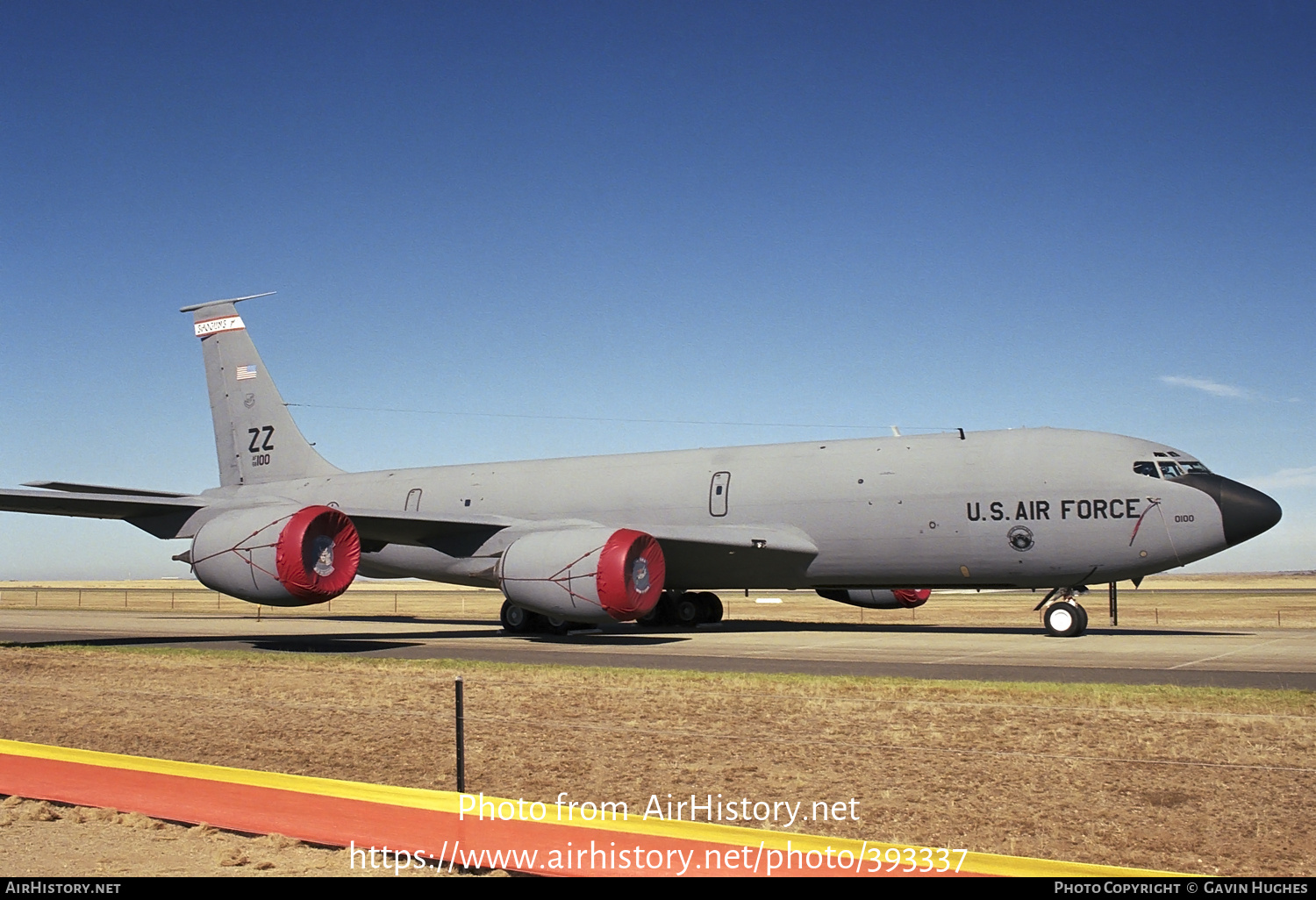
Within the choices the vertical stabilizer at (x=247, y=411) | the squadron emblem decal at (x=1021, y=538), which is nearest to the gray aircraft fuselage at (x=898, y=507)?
the squadron emblem decal at (x=1021, y=538)

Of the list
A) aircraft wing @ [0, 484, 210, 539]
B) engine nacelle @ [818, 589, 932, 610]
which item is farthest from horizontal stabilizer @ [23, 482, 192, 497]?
engine nacelle @ [818, 589, 932, 610]

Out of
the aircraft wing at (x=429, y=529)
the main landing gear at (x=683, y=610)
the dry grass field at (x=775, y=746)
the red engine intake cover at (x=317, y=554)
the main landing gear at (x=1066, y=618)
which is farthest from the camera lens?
the main landing gear at (x=683, y=610)

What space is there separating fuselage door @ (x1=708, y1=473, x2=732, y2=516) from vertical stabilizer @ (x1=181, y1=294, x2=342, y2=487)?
44.7ft

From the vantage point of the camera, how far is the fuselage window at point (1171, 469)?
22203 mm

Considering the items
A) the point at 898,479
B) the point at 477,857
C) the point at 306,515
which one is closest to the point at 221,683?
the point at 306,515

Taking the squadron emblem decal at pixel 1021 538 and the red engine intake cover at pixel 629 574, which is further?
the squadron emblem decal at pixel 1021 538

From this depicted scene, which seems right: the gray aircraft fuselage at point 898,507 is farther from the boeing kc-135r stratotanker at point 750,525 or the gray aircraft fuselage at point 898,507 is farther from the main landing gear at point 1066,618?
the main landing gear at point 1066,618

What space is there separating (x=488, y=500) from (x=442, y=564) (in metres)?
2.44

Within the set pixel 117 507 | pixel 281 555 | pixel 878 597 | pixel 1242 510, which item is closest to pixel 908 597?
pixel 878 597

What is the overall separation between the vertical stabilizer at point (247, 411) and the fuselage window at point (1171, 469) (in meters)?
23.8

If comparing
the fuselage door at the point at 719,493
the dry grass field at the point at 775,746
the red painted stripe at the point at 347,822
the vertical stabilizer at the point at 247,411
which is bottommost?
the dry grass field at the point at 775,746

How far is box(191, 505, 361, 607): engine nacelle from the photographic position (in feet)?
69.1

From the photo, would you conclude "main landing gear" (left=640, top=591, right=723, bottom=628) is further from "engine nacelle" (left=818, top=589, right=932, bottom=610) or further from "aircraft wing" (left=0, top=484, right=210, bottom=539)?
"aircraft wing" (left=0, top=484, right=210, bottom=539)

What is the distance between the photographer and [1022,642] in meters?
22.2
